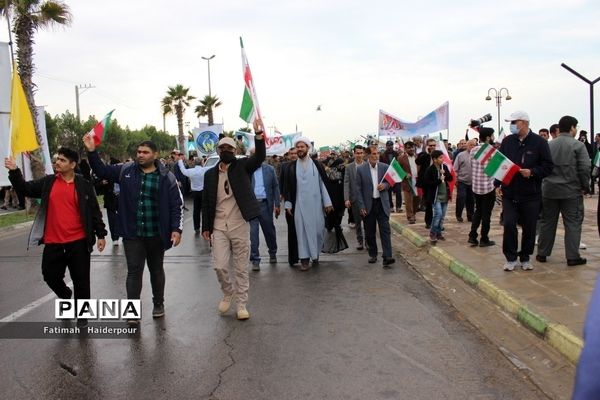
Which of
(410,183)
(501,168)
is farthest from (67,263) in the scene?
(410,183)

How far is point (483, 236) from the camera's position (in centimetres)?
922

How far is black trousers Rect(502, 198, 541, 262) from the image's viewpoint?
704 centimetres

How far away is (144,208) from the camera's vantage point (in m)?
5.55

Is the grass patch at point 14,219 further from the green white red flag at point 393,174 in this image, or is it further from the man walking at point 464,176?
the man walking at point 464,176

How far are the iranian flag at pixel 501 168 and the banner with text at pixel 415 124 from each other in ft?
40.6

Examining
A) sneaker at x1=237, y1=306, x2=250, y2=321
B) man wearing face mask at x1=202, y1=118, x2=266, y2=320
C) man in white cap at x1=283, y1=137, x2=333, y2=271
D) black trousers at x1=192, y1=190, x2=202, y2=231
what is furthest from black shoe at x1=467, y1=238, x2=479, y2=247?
black trousers at x1=192, y1=190, x2=202, y2=231

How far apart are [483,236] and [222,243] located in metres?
5.06

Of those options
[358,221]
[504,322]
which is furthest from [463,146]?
[504,322]

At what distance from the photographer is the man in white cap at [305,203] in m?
8.54

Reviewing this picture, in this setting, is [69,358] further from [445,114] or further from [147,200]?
[445,114]

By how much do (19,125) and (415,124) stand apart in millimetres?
16134

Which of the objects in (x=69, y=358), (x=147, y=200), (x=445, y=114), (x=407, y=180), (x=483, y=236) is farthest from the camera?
(x=445, y=114)

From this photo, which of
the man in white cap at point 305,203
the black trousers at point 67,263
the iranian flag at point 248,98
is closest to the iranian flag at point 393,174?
the man in white cap at point 305,203

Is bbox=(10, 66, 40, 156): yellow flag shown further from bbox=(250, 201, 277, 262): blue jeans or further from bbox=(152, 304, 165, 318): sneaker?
bbox=(250, 201, 277, 262): blue jeans
